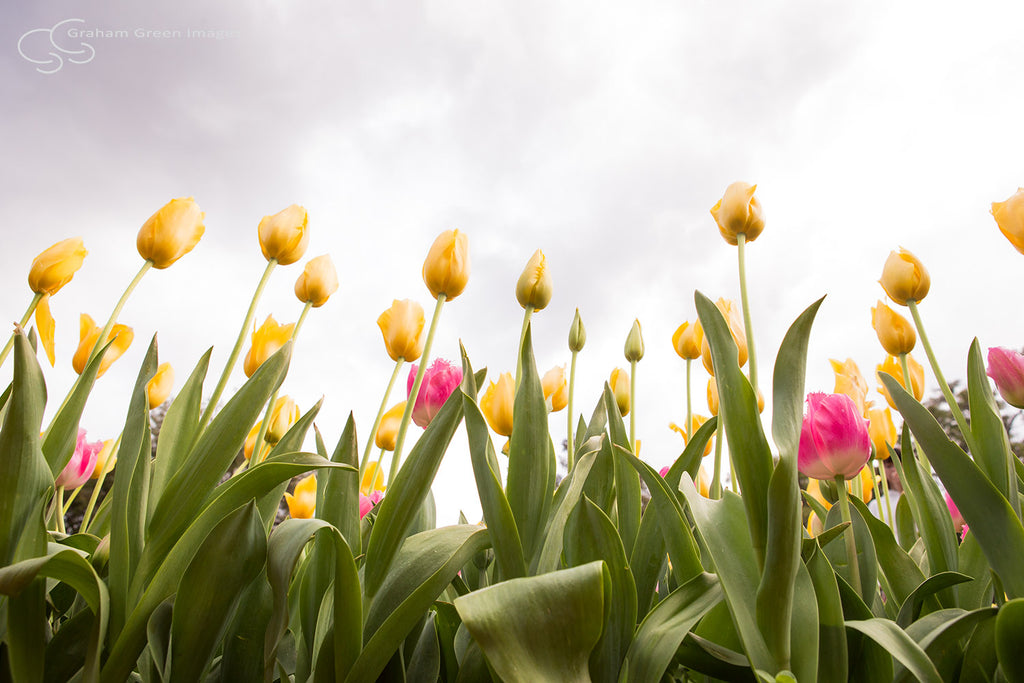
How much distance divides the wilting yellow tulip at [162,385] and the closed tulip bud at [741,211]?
1.11 meters

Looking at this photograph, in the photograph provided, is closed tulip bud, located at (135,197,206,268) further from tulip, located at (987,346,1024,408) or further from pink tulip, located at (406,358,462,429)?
tulip, located at (987,346,1024,408)

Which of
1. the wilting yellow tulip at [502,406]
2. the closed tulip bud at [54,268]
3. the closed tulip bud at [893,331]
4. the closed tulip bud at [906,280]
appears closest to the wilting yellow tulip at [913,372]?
the closed tulip bud at [893,331]

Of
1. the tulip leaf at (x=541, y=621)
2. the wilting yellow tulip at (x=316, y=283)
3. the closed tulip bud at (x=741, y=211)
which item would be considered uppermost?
the closed tulip bud at (x=741, y=211)

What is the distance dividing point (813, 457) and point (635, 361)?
0.44 meters

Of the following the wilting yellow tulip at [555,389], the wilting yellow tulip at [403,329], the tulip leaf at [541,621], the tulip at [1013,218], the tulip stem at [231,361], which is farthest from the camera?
the wilting yellow tulip at [555,389]

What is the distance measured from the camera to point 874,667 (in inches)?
19.0

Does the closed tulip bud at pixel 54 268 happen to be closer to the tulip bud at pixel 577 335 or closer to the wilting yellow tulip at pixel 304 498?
the wilting yellow tulip at pixel 304 498

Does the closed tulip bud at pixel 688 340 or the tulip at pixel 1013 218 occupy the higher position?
the tulip at pixel 1013 218

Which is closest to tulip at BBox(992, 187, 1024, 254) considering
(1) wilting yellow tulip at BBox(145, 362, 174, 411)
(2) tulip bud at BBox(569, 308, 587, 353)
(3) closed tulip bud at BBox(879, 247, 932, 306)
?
(3) closed tulip bud at BBox(879, 247, 932, 306)

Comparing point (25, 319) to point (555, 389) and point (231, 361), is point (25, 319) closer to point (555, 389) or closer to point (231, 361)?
point (231, 361)

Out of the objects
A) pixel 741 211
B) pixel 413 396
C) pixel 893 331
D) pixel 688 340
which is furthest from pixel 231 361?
pixel 893 331

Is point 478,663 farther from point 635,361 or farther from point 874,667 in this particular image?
point 635,361

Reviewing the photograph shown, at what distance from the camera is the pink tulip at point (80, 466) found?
1.12 meters

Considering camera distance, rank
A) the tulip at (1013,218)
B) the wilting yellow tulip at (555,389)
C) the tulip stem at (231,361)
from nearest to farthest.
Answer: the tulip stem at (231,361)
the tulip at (1013,218)
the wilting yellow tulip at (555,389)
